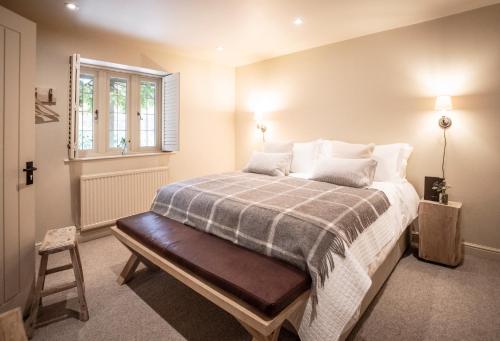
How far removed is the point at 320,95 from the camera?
3.61m

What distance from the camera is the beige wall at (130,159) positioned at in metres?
2.72

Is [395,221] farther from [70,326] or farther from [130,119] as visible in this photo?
[130,119]

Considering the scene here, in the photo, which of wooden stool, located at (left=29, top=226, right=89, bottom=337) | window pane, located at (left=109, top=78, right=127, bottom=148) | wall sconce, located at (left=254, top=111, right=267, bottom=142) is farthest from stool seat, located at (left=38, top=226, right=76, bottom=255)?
wall sconce, located at (left=254, top=111, right=267, bottom=142)

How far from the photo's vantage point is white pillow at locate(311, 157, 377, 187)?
252cm

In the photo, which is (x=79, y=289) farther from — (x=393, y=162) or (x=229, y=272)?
(x=393, y=162)

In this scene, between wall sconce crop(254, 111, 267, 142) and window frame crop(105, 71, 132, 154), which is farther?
wall sconce crop(254, 111, 267, 142)

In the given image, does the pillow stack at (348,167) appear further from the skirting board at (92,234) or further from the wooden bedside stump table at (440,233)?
the skirting board at (92,234)

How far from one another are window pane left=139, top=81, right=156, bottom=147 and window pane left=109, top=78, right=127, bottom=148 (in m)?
0.23

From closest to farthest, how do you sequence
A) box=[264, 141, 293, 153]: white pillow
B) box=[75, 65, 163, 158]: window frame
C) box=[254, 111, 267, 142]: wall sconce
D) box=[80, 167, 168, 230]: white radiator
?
box=[80, 167, 168, 230]: white radiator, box=[75, 65, 163, 158]: window frame, box=[264, 141, 293, 153]: white pillow, box=[254, 111, 267, 142]: wall sconce

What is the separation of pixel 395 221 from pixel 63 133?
10.9ft

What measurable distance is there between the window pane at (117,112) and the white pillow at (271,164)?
1.69 meters

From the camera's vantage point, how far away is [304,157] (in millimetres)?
3406

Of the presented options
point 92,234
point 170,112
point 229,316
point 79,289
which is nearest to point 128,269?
point 79,289

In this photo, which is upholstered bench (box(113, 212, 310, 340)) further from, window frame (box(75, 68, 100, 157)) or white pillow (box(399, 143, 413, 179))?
white pillow (box(399, 143, 413, 179))
